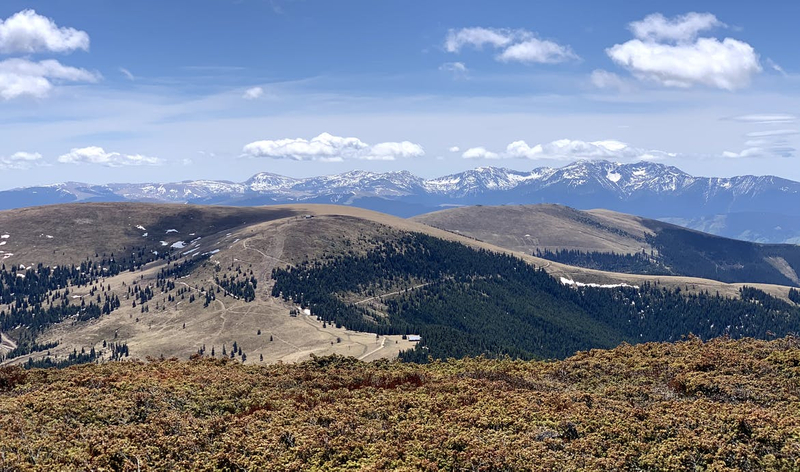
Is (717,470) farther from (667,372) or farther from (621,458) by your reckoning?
(667,372)

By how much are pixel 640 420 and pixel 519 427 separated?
930cm

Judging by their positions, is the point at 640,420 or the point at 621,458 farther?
the point at 640,420

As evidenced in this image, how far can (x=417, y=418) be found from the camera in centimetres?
4341

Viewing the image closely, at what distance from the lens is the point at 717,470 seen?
3142cm

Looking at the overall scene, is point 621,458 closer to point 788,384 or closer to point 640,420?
point 640,420

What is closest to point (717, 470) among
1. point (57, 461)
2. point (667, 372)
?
point (667, 372)

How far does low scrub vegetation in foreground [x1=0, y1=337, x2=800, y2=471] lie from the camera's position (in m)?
33.8

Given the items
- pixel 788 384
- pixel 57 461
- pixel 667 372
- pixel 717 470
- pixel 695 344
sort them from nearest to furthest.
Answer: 1. pixel 717 470
2. pixel 57 461
3. pixel 788 384
4. pixel 667 372
5. pixel 695 344

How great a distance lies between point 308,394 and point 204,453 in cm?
2009

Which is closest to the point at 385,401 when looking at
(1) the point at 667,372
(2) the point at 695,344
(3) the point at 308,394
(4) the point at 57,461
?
(3) the point at 308,394

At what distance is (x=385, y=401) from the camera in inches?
1891

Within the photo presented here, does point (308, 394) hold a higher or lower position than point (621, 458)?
lower

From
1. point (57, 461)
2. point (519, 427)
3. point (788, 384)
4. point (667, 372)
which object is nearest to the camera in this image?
point (57, 461)

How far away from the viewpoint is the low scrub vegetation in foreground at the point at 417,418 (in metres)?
33.8
